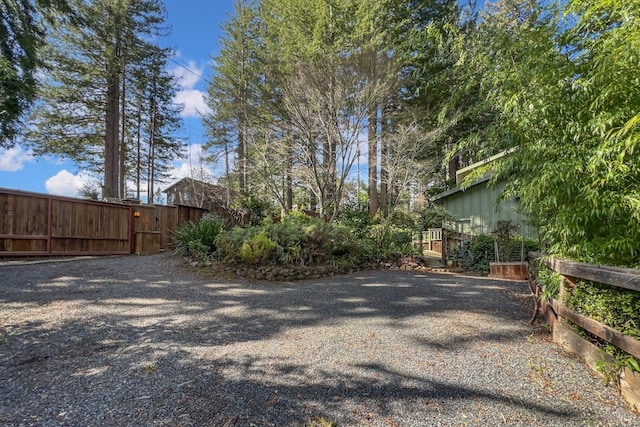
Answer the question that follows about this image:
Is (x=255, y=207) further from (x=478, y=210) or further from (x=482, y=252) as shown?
(x=478, y=210)

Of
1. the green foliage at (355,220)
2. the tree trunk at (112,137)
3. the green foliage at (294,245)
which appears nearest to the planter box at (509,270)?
the green foliage at (294,245)

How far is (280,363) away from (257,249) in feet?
12.7

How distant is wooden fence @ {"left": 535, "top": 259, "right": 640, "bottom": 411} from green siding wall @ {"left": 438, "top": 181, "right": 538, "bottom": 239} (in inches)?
279

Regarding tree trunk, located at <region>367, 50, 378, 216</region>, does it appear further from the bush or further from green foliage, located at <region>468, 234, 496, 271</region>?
the bush

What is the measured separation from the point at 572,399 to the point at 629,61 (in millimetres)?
2327

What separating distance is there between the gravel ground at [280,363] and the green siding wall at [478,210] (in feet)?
18.5

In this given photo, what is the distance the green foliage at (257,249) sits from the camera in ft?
20.6

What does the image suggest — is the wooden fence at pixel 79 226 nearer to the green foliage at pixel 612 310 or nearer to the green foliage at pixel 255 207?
the green foliage at pixel 255 207

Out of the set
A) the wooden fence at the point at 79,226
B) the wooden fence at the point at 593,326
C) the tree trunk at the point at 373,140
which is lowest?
the wooden fence at the point at 593,326

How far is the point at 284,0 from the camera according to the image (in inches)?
463

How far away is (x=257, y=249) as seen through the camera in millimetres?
6297

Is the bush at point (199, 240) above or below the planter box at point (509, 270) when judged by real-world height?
above

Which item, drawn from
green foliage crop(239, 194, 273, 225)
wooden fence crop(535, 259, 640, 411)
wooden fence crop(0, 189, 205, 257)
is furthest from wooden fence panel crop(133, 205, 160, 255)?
wooden fence crop(535, 259, 640, 411)

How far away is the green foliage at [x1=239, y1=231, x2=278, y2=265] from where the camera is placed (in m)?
6.29
